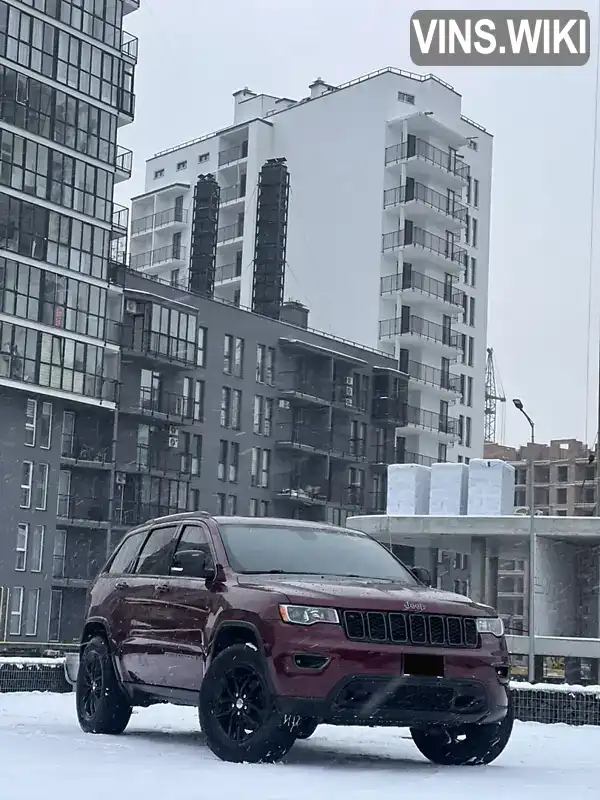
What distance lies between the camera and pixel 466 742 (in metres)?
10.5

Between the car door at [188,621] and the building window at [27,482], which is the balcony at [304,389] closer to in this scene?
the building window at [27,482]

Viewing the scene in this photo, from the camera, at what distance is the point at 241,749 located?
953cm

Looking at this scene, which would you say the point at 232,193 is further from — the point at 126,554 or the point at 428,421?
the point at 126,554

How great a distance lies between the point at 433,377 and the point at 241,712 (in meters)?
84.2

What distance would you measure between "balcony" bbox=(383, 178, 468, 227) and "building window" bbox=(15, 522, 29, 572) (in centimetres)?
3641

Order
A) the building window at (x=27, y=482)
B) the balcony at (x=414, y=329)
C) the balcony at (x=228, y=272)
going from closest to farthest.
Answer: the building window at (x=27, y=482)
the balcony at (x=414, y=329)
the balcony at (x=228, y=272)

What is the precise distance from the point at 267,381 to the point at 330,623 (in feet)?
236

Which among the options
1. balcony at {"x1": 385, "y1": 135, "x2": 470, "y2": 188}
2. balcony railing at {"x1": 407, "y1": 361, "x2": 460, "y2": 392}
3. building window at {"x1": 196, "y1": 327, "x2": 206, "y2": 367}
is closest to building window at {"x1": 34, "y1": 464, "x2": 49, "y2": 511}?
→ building window at {"x1": 196, "y1": 327, "x2": 206, "y2": 367}

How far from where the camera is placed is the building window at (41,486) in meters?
64.7

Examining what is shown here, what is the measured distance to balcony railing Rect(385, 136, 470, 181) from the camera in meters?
90.6

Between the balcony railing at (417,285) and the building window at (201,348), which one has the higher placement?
the balcony railing at (417,285)

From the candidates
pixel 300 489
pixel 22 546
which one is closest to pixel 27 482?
pixel 22 546

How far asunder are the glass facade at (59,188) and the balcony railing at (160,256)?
35303mm

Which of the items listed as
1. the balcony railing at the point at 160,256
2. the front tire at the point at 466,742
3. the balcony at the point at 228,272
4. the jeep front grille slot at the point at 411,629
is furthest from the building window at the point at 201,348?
the jeep front grille slot at the point at 411,629
